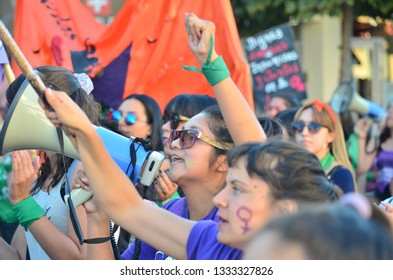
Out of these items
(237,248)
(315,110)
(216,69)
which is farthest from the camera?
(315,110)

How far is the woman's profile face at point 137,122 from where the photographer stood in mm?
5348

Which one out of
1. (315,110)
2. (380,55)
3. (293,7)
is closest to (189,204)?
(315,110)

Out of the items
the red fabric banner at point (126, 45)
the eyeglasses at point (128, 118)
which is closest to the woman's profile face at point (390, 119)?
the red fabric banner at point (126, 45)

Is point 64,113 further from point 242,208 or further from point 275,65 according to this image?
point 275,65

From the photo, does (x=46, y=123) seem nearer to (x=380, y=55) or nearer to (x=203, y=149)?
(x=203, y=149)

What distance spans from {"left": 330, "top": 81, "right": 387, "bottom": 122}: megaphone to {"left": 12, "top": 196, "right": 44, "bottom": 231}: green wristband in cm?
562

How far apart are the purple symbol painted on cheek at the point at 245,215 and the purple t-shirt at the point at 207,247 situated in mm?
214

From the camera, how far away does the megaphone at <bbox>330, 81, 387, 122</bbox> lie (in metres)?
8.68

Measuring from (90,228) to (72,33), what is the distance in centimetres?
360

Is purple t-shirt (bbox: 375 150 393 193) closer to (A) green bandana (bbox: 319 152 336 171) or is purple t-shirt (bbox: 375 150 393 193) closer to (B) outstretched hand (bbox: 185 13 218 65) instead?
(A) green bandana (bbox: 319 152 336 171)

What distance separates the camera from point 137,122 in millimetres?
5367

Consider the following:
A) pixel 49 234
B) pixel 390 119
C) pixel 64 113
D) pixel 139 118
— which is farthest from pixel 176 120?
pixel 390 119

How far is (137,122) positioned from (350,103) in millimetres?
4025

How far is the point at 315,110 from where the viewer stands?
5836 mm
